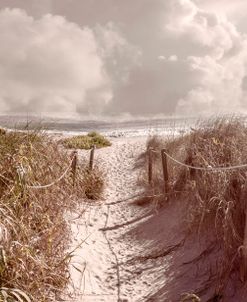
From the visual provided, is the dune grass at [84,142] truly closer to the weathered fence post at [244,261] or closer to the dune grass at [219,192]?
the dune grass at [219,192]

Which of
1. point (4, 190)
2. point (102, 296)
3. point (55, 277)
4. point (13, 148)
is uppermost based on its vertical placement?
point (13, 148)

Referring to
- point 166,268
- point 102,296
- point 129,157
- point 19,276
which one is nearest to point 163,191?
point 166,268

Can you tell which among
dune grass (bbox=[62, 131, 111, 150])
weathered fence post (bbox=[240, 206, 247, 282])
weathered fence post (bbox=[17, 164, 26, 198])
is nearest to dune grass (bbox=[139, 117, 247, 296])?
weathered fence post (bbox=[240, 206, 247, 282])

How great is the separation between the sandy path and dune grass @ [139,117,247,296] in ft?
2.81

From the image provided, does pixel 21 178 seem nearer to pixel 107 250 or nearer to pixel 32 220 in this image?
pixel 32 220

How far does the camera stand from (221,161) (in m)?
6.55

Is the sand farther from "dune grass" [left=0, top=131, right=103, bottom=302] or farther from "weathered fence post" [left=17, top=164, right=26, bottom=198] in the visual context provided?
"weathered fence post" [left=17, top=164, right=26, bottom=198]

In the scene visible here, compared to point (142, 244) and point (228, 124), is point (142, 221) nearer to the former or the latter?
point (142, 244)

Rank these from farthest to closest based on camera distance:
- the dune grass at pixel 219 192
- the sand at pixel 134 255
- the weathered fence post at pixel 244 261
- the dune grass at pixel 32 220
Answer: the sand at pixel 134 255 → the dune grass at pixel 219 192 → the weathered fence post at pixel 244 261 → the dune grass at pixel 32 220

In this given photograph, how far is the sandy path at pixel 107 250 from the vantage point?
5121mm

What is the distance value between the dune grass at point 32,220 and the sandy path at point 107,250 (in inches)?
13.0

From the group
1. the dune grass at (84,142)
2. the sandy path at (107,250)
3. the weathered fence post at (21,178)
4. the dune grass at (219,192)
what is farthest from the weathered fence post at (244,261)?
the dune grass at (84,142)

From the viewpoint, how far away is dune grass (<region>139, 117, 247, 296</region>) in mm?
4680

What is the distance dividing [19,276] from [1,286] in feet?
0.56
